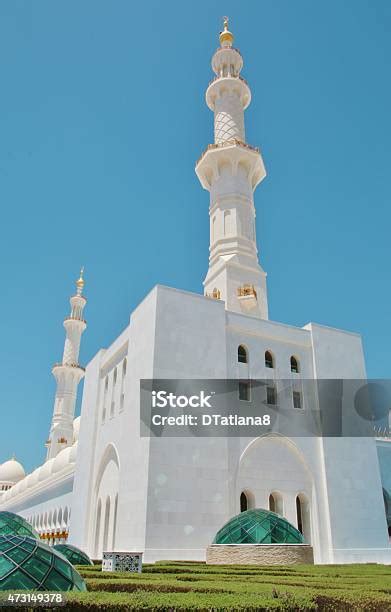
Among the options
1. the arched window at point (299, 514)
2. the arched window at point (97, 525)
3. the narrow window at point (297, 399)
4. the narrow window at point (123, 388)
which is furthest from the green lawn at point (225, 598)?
the arched window at point (97, 525)

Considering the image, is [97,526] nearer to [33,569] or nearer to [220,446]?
[220,446]

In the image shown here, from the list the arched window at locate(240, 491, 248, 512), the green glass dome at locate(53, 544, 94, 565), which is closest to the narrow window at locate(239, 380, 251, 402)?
the arched window at locate(240, 491, 248, 512)

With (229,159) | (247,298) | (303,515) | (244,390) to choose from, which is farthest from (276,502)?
(229,159)

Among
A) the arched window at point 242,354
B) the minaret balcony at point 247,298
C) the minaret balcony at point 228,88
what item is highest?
the minaret balcony at point 228,88

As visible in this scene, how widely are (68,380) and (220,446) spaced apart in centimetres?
2929

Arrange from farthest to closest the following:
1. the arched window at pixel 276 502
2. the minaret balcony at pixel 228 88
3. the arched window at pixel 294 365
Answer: the minaret balcony at pixel 228 88
the arched window at pixel 294 365
the arched window at pixel 276 502

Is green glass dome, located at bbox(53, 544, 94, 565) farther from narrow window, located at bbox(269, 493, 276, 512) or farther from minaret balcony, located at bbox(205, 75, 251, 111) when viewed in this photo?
minaret balcony, located at bbox(205, 75, 251, 111)

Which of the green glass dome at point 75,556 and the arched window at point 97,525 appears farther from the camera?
the arched window at point 97,525

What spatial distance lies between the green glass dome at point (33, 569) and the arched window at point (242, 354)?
1512 cm

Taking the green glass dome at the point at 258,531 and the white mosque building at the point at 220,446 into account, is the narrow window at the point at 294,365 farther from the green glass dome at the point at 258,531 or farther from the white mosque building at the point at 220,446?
the green glass dome at the point at 258,531

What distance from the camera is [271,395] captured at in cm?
2131

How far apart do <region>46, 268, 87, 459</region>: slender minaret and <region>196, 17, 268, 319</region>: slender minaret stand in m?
21.6

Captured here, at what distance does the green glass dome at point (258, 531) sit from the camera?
14.8m

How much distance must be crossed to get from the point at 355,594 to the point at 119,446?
49.9ft
